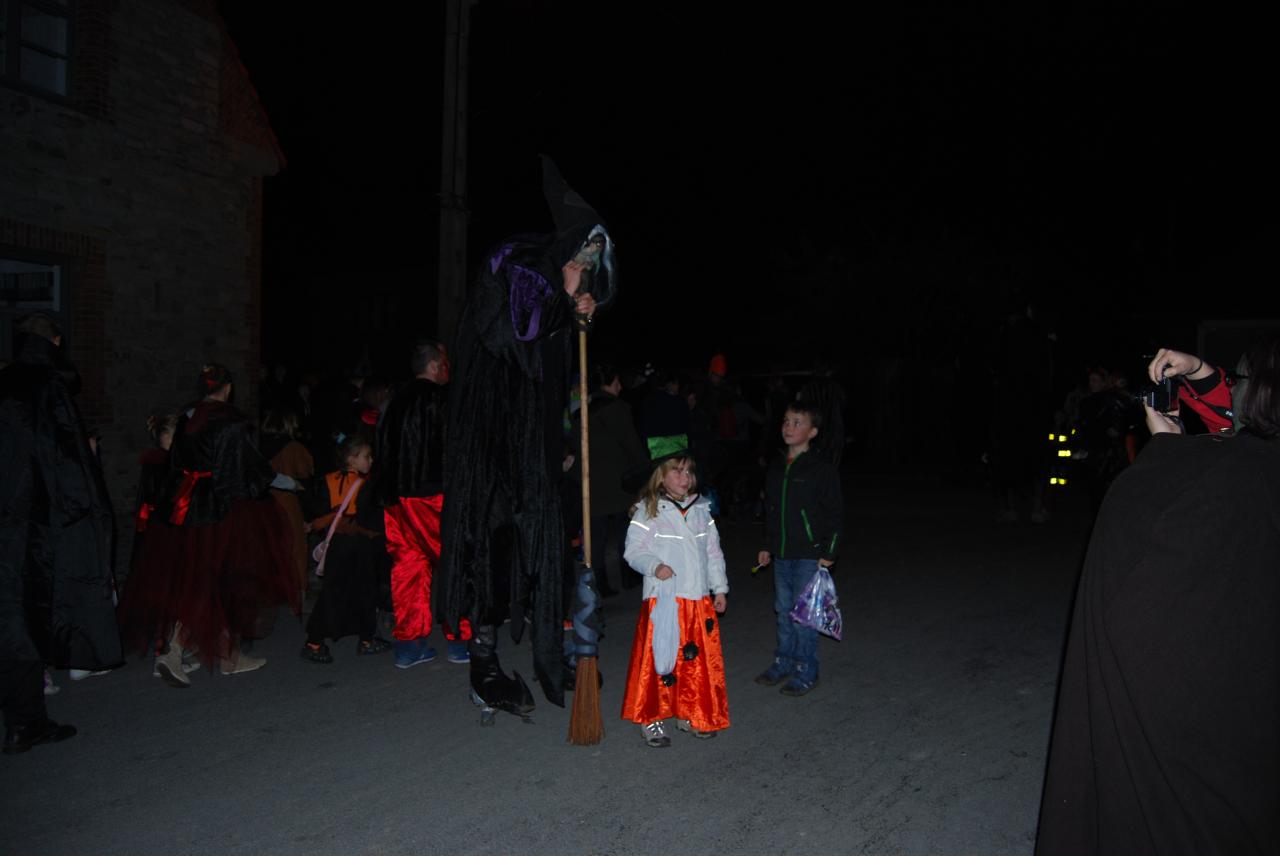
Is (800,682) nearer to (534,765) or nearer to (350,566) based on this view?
(534,765)

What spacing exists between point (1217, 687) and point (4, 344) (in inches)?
466

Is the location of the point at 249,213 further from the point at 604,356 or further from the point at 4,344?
the point at 604,356

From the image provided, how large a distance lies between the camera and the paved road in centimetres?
196

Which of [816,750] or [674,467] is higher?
Result: [674,467]

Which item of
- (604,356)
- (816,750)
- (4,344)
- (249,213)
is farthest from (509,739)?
(604,356)

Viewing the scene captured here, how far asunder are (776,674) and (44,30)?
1086cm

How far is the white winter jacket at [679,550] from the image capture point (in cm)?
521

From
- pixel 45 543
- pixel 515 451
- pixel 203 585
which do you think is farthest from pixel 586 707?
pixel 45 543

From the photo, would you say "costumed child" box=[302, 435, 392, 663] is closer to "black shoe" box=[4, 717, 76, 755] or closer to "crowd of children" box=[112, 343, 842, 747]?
"crowd of children" box=[112, 343, 842, 747]

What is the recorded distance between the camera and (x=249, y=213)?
13.8 metres

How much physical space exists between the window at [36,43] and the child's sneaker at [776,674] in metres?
9.92

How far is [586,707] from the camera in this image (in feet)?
16.5

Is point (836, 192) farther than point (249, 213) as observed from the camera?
Yes

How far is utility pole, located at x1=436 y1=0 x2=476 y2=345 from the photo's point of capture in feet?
37.9
